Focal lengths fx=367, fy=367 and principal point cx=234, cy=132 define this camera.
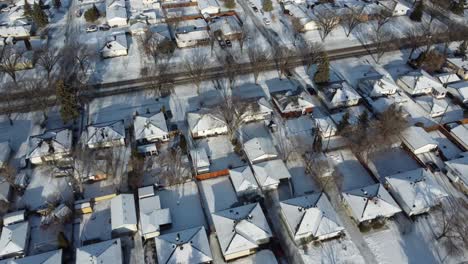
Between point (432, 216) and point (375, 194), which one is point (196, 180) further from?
point (432, 216)

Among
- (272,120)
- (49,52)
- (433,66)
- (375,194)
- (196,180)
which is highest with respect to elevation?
(49,52)

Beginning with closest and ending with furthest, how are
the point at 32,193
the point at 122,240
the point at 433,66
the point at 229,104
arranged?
the point at 122,240 < the point at 32,193 < the point at 229,104 < the point at 433,66

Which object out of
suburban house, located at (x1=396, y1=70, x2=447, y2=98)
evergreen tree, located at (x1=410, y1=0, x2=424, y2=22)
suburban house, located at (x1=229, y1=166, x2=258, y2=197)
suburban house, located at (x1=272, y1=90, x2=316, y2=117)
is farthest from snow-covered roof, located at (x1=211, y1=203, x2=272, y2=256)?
evergreen tree, located at (x1=410, y1=0, x2=424, y2=22)

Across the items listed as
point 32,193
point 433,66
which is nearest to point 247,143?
point 32,193

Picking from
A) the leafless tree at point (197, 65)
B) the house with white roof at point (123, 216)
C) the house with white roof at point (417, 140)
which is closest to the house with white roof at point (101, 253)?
the house with white roof at point (123, 216)

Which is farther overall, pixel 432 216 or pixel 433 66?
pixel 433 66

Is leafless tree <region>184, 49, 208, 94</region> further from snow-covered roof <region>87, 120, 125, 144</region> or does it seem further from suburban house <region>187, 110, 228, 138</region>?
snow-covered roof <region>87, 120, 125, 144</region>

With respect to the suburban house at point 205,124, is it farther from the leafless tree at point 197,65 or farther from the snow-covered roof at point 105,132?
the snow-covered roof at point 105,132
